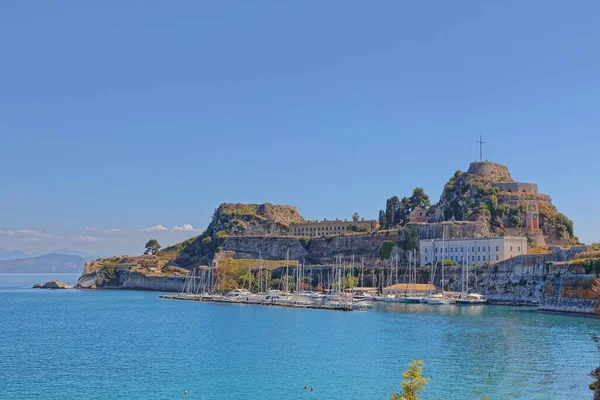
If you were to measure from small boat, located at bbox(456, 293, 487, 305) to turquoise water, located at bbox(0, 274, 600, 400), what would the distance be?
394 inches

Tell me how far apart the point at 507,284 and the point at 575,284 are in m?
15.2

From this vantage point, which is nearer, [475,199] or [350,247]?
[475,199]

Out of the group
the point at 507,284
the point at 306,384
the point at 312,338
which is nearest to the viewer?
the point at 306,384

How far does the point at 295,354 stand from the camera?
136 feet

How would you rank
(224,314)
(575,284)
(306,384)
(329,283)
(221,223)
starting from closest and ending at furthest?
(306,384) < (575,284) < (224,314) < (329,283) < (221,223)

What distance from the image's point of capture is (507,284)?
258 ft

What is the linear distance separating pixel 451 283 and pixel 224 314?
3116 centimetres

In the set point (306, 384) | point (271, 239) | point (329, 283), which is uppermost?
point (271, 239)

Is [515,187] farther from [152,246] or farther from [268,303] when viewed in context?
[152,246]

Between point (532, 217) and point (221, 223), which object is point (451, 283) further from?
point (221, 223)

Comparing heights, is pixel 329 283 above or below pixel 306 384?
above

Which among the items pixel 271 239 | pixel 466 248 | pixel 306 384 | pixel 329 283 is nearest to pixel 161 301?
pixel 329 283

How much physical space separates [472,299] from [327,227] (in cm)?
4612

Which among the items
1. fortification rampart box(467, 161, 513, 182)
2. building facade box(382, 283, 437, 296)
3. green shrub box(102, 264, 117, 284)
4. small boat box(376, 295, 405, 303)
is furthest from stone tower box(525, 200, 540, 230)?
green shrub box(102, 264, 117, 284)
